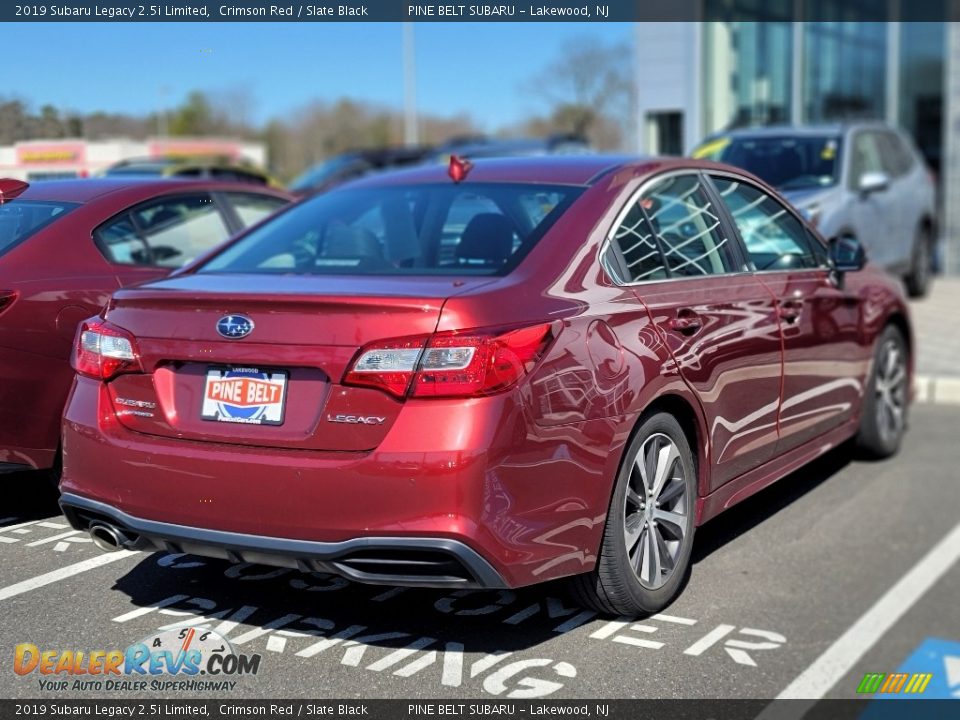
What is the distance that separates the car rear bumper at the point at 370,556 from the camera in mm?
3467

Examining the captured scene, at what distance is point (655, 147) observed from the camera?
50.4 feet

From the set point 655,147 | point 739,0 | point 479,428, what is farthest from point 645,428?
point 739,0

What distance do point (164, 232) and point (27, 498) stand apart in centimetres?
142

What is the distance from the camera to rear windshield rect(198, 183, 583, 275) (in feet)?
13.9

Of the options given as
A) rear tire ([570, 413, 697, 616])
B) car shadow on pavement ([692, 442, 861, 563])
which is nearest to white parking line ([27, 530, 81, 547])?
rear tire ([570, 413, 697, 616])

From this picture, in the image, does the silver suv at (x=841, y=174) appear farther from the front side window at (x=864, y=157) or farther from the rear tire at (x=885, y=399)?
the rear tire at (x=885, y=399)

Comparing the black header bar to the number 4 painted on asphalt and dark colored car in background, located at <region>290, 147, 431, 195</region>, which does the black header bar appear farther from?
dark colored car in background, located at <region>290, 147, 431, 195</region>

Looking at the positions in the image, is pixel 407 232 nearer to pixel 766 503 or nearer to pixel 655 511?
pixel 655 511

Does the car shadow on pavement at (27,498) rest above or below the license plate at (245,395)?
below

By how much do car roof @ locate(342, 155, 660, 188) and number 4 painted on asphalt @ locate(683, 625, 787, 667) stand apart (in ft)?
5.54

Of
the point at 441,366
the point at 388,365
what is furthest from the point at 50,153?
the point at 441,366

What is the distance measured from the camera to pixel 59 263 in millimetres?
5020

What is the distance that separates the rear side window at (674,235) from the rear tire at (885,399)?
180 cm

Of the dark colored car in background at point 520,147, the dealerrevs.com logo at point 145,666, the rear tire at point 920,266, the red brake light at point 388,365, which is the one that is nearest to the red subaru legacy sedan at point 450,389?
the red brake light at point 388,365
